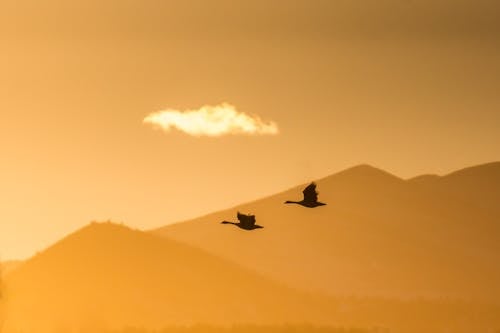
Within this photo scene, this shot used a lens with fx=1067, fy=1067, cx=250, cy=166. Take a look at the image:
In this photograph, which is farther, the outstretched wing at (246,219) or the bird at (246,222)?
the outstretched wing at (246,219)

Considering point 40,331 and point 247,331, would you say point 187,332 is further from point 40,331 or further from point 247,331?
point 40,331

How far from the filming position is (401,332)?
616 feet

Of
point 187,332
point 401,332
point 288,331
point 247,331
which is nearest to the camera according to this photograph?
point 288,331

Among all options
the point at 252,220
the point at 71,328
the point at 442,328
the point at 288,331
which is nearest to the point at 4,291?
the point at 288,331

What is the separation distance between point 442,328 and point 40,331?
2947 inches

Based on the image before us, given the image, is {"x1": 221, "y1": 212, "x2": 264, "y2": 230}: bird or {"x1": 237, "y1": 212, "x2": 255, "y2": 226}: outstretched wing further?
{"x1": 237, "y1": 212, "x2": 255, "y2": 226}: outstretched wing

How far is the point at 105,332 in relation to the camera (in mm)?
156500

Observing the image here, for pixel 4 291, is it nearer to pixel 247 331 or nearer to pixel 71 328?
pixel 247 331

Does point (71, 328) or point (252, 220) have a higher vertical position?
point (71, 328)

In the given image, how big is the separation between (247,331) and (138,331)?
18.8 metres

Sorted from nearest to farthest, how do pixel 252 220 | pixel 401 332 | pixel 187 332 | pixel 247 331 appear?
1. pixel 252 220
2. pixel 187 332
3. pixel 247 331
4. pixel 401 332

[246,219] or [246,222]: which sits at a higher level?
[246,219]

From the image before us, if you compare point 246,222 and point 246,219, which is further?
point 246,219

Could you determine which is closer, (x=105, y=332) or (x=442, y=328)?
(x=105, y=332)
